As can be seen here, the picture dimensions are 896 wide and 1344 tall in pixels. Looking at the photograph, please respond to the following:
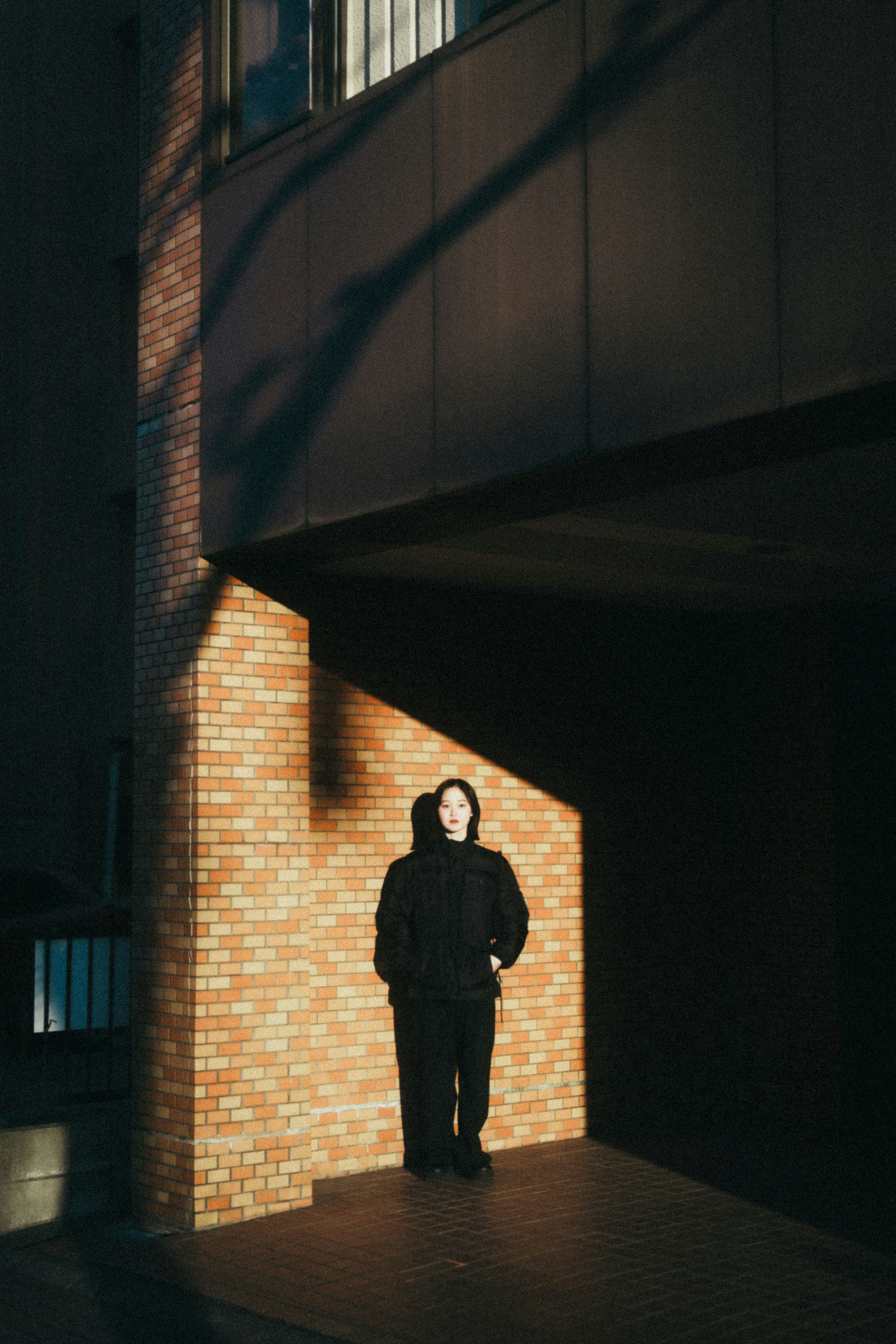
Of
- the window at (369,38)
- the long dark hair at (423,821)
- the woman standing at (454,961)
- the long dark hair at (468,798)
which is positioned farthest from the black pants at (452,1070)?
the window at (369,38)

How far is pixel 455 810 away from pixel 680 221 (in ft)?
12.3

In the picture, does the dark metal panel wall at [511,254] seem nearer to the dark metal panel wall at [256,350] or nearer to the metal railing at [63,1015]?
the dark metal panel wall at [256,350]

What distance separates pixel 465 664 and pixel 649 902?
6.73 feet

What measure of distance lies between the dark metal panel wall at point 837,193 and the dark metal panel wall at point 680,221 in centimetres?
9

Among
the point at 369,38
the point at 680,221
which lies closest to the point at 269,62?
the point at 369,38

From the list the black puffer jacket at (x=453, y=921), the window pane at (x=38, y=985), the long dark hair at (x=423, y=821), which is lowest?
the window pane at (x=38, y=985)

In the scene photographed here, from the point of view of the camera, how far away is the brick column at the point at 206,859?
7.57 metres

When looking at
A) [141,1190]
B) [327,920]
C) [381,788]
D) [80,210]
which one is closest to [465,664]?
[381,788]

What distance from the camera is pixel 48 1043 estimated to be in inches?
382

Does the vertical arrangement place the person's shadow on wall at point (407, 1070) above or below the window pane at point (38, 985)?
below

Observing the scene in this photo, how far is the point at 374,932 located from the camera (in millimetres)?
8641

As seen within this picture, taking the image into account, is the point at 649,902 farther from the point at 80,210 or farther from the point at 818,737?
the point at 80,210

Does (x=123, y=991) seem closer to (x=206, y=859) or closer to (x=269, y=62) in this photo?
(x=206, y=859)

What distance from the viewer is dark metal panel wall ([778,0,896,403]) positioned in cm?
475
